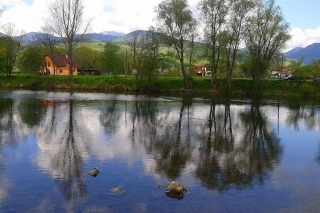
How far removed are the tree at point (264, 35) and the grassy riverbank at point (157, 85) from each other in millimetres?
4928

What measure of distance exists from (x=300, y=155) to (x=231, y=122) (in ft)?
32.6

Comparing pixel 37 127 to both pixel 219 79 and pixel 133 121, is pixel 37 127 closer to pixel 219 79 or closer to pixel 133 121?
pixel 133 121

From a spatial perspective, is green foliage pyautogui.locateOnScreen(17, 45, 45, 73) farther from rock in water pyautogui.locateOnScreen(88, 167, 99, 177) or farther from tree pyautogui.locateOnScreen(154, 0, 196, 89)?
rock in water pyautogui.locateOnScreen(88, 167, 99, 177)

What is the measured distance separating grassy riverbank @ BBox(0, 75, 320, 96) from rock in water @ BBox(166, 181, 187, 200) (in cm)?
5393

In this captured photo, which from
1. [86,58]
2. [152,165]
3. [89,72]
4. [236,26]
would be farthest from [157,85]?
[86,58]

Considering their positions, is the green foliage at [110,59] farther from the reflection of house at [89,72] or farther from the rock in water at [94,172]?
the rock in water at [94,172]

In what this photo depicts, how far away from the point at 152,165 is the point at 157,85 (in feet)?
172

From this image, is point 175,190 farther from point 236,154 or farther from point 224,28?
point 224,28

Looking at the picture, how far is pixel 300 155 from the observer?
17.2m

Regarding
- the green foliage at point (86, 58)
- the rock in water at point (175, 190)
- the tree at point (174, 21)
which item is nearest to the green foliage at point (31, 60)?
the tree at point (174, 21)

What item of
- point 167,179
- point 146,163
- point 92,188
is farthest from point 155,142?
point 92,188

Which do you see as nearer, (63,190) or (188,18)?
(63,190)

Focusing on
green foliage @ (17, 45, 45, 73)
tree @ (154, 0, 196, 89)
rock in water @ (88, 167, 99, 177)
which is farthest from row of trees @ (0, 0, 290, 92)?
rock in water @ (88, 167, 99, 177)

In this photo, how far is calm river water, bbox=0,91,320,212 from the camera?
10.2m
